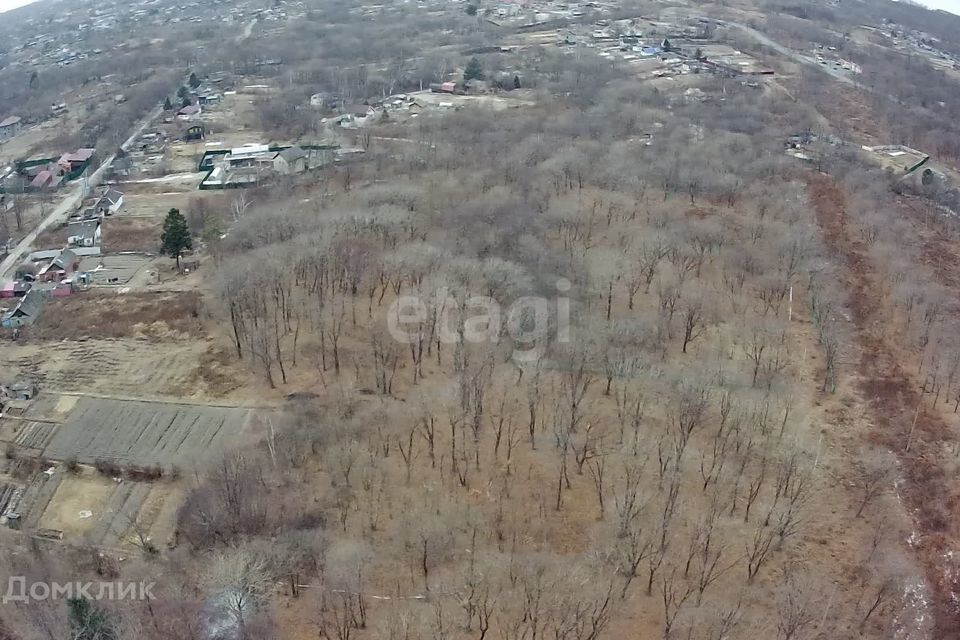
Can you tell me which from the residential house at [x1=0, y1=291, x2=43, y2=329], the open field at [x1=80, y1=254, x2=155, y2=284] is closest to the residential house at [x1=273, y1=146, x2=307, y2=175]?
the open field at [x1=80, y1=254, x2=155, y2=284]

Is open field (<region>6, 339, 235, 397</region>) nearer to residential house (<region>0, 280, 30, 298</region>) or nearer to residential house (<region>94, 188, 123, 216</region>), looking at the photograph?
residential house (<region>0, 280, 30, 298</region>)

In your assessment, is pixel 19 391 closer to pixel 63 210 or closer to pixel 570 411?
pixel 570 411

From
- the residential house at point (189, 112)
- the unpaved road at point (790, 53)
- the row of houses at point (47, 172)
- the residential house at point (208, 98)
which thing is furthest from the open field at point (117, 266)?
the unpaved road at point (790, 53)

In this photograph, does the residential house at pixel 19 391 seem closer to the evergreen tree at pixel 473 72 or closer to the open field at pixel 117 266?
the open field at pixel 117 266

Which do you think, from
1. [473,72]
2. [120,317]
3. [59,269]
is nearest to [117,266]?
[59,269]

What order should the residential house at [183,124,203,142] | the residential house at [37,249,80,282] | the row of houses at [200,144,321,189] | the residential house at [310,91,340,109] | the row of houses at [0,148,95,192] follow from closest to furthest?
the residential house at [37,249,80,282], the row of houses at [200,144,321,189], the row of houses at [0,148,95,192], the residential house at [183,124,203,142], the residential house at [310,91,340,109]

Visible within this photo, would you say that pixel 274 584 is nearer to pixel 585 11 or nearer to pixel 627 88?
pixel 627 88
